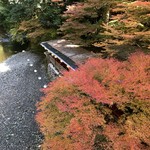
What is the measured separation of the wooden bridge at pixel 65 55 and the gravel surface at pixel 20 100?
904 mm

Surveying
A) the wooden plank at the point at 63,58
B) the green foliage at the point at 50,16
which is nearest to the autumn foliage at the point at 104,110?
the wooden plank at the point at 63,58

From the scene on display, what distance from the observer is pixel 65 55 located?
8062 mm

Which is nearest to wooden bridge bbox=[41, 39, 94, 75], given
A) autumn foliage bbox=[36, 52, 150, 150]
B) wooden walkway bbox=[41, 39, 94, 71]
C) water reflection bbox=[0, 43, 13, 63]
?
wooden walkway bbox=[41, 39, 94, 71]

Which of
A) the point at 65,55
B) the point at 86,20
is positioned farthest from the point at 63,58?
the point at 86,20

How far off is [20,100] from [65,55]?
2.13m

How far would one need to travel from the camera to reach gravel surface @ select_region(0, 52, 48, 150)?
6.11 meters

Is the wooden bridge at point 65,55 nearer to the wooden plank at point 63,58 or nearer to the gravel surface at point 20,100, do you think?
the wooden plank at point 63,58

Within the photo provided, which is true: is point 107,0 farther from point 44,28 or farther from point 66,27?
point 44,28

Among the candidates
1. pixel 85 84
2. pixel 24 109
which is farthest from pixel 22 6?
pixel 85 84

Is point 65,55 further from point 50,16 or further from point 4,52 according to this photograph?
point 4,52

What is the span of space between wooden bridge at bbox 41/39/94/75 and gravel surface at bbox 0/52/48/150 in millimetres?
904

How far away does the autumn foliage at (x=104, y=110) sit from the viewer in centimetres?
377

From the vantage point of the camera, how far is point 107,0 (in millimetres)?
7402

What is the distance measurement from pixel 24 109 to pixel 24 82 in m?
2.16
